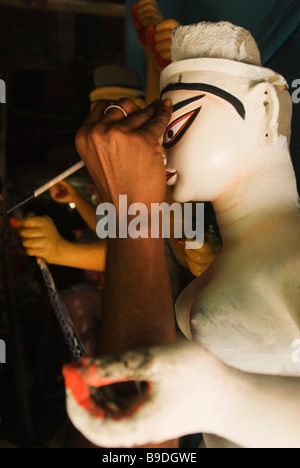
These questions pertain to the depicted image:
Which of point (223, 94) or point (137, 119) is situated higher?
point (223, 94)

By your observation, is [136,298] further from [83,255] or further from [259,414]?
[83,255]

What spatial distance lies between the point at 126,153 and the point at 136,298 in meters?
0.28

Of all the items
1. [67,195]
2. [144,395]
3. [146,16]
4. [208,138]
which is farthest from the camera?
[67,195]

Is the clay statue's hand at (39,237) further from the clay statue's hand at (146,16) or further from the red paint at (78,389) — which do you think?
the red paint at (78,389)

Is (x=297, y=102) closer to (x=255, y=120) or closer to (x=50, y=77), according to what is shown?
(x=255, y=120)

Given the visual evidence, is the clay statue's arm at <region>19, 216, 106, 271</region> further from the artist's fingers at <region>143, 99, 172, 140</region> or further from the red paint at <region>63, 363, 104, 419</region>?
the red paint at <region>63, 363, 104, 419</region>

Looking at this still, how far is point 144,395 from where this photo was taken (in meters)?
0.65

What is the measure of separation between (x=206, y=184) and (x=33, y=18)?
2182 mm

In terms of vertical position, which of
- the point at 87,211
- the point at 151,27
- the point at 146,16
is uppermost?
the point at 146,16

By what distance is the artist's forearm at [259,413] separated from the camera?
722 mm

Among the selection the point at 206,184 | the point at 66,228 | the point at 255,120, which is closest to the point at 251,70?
the point at 255,120

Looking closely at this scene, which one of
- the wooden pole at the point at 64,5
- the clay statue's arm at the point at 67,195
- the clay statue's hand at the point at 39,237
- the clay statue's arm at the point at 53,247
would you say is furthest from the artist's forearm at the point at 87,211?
the wooden pole at the point at 64,5

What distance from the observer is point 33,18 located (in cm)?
264

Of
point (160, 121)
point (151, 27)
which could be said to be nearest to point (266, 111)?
point (160, 121)
